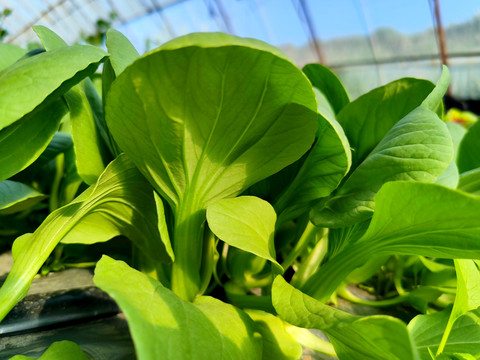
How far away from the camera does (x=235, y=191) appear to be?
386mm

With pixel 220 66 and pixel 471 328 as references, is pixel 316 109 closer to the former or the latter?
pixel 220 66

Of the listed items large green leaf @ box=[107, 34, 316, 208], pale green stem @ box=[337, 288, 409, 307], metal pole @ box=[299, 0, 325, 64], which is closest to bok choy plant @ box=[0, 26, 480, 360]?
large green leaf @ box=[107, 34, 316, 208]

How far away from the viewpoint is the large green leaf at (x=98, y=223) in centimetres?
34

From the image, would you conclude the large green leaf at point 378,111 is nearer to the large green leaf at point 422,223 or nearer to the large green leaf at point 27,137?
the large green leaf at point 422,223

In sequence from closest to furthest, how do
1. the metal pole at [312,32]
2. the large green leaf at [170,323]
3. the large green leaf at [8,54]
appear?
the large green leaf at [170,323]
the large green leaf at [8,54]
the metal pole at [312,32]

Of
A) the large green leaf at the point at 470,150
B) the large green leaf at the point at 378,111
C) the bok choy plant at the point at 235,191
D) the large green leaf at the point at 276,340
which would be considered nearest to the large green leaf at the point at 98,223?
the bok choy plant at the point at 235,191

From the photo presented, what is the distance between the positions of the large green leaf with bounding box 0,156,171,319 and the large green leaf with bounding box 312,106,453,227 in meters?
0.16

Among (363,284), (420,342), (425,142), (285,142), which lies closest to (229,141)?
(285,142)

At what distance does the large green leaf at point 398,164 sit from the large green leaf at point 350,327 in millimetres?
77

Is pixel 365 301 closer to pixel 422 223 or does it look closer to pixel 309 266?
pixel 309 266

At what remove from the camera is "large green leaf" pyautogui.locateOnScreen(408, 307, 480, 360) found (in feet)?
1.19

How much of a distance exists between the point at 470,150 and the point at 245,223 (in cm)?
42

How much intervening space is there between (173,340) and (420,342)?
0.80ft

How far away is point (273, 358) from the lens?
1.21 feet
